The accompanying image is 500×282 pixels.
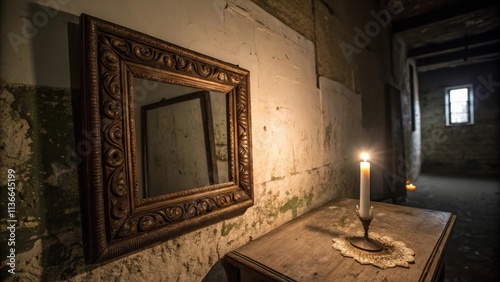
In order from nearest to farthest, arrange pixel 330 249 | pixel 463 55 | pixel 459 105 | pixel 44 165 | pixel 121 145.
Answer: pixel 44 165 → pixel 121 145 → pixel 330 249 → pixel 463 55 → pixel 459 105

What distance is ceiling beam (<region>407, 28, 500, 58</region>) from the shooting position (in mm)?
5722

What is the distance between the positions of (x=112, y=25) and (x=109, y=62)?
0.13 m

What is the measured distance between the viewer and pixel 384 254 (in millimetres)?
1084

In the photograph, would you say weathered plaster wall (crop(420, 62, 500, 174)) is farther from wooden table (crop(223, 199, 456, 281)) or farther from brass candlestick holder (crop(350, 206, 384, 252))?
brass candlestick holder (crop(350, 206, 384, 252))

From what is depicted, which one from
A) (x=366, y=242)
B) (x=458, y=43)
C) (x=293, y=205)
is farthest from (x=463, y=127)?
(x=366, y=242)

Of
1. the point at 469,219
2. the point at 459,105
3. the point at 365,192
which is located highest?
the point at 459,105

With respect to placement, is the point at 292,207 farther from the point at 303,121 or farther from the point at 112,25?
the point at 112,25

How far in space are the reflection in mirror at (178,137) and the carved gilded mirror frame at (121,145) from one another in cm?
4

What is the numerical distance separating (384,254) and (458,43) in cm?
828

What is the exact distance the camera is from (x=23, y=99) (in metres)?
0.65

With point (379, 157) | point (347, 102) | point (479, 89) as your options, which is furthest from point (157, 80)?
point (479, 89)

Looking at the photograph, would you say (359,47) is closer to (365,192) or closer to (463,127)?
(365,192)

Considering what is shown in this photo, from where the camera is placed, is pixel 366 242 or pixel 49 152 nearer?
pixel 49 152

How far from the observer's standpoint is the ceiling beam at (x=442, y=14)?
395 centimetres
